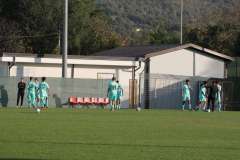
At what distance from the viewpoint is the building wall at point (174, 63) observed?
5716 cm

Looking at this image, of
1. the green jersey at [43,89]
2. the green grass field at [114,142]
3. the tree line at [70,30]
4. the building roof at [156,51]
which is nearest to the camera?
the green grass field at [114,142]

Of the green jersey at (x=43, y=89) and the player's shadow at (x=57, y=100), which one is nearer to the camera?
the green jersey at (x=43, y=89)

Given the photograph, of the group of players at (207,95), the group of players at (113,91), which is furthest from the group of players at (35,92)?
the group of players at (207,95)

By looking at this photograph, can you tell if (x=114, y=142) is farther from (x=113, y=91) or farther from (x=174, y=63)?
(x=174, y=63)

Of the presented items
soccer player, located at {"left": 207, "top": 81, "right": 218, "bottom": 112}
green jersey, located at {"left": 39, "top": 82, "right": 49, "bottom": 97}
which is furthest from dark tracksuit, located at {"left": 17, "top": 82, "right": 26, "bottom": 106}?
soccer player, located at {"left": 207, "top": 81, "right": 218, "bottom": 112}

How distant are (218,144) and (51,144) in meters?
4.41

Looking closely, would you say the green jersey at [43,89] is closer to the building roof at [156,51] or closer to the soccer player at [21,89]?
the soccer player at [21,89]

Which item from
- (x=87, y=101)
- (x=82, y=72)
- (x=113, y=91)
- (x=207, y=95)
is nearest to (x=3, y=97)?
(x=87, y=101)

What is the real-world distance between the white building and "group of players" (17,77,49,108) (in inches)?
164

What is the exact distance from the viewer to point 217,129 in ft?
85.5

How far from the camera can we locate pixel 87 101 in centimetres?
5006

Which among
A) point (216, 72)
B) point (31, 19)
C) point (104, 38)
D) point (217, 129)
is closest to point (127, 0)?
point (104, 38)

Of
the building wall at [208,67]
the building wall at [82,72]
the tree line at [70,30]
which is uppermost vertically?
the tree line at [70,30]

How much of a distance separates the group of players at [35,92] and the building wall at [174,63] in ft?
40.9
